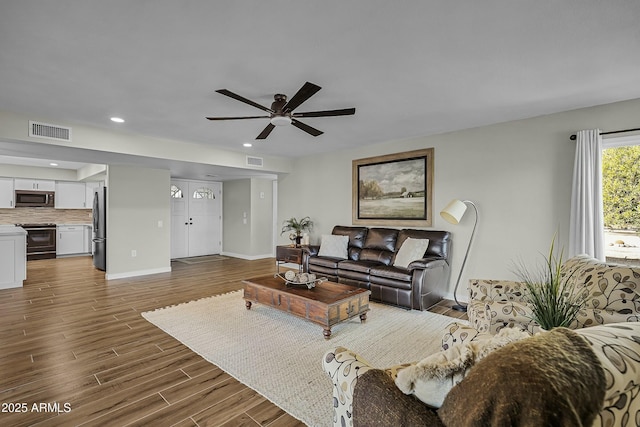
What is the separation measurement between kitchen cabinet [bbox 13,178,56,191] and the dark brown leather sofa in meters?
7.60

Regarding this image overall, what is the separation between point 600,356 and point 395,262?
3692mm

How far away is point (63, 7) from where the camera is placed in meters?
1.80

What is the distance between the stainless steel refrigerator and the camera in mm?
6200

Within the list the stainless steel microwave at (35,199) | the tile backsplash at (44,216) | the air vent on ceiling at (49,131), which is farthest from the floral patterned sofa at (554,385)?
the tile backsplash at (44,216)

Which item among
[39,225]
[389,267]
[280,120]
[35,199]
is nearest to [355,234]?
[389,267]

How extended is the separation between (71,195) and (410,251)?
30.3 ft

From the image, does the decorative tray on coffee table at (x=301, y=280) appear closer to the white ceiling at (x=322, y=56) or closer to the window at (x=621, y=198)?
the white ceiling at (x=322, y=56)

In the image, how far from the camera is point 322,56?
2.38 metres

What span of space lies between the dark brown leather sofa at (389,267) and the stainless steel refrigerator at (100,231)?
4.21 metres

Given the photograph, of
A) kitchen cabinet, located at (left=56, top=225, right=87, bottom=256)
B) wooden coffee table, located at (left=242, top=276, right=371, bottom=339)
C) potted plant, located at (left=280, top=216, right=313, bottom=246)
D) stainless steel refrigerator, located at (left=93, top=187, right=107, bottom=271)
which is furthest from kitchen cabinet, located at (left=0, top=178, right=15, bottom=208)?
wooden coffee table, located at (left=242, top=276, right=371, bottom=339)

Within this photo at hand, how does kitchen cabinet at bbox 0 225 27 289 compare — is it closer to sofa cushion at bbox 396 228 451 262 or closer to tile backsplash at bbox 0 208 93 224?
tile backsplash at bbox 0 208 93 224

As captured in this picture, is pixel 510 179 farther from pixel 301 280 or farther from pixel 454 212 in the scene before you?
pixel 301 280

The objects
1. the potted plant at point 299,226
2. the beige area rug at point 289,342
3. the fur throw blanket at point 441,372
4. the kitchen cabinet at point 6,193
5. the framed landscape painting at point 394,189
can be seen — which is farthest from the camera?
the kitchen cabinet at point 6,193

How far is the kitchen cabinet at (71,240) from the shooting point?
8.20m
